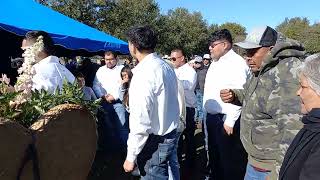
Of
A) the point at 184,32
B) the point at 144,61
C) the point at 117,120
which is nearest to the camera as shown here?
the point at 144,61

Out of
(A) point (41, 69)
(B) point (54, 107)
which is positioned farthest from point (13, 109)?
(A) point (41, 69)

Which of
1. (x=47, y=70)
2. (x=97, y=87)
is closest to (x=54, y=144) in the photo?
(x=47, y=70)

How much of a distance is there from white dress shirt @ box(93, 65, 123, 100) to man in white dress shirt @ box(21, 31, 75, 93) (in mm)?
2733

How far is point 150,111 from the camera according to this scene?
3.02 meters

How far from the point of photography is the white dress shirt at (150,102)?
297 cm

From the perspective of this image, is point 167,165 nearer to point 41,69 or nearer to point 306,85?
point 41,69

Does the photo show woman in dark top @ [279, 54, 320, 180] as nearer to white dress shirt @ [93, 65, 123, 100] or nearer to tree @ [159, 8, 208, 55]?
white dress shirt @ [93, 65, 123, 100]

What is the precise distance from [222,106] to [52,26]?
4.02 meters

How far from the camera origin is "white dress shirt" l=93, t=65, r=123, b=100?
6418 mm

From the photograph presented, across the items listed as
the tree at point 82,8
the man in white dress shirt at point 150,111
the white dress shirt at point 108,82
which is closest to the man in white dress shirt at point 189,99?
the white dress shirt at point 108,82

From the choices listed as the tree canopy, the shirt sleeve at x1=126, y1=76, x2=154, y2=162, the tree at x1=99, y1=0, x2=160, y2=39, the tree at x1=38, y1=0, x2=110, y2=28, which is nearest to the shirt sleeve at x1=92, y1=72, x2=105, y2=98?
the tree canopy

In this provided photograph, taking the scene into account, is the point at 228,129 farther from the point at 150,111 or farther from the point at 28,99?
the point at 28,99

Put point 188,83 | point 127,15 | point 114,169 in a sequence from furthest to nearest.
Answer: point 127,15 < point 114,169 < point 188,83

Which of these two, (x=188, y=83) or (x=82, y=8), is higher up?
(x=82, y=8)
